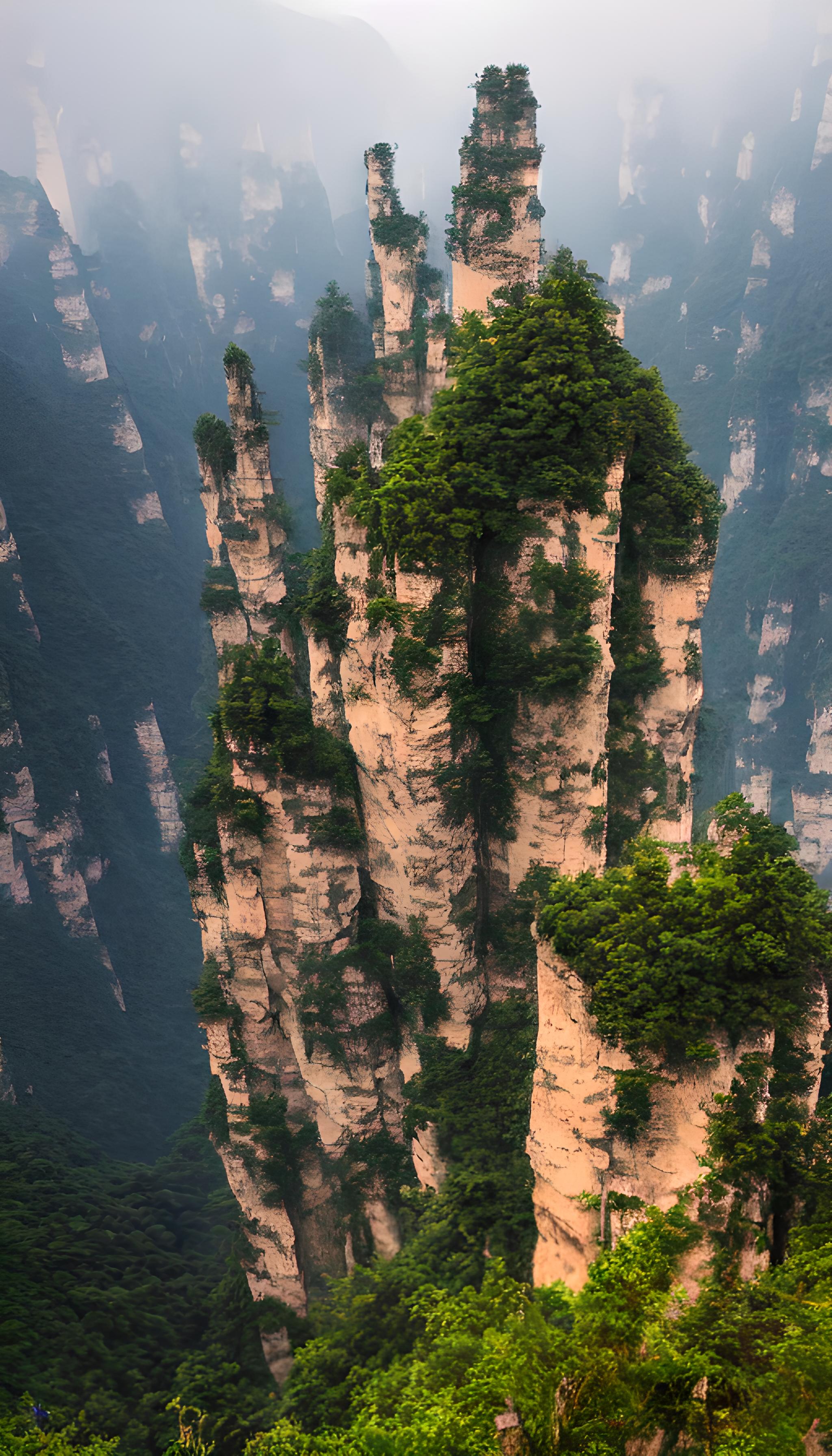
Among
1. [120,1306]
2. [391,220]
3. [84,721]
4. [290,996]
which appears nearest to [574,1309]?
[290,996]

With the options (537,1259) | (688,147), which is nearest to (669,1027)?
(537,1259)

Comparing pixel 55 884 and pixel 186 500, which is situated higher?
pixel 186 500

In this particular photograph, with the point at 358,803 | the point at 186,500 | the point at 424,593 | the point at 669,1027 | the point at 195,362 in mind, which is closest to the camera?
the point at 669,1027

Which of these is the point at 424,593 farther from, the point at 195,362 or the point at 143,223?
the point at 143,223

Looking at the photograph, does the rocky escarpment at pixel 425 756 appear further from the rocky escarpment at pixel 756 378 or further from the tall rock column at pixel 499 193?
the rocky escarpment at pixel 756 378

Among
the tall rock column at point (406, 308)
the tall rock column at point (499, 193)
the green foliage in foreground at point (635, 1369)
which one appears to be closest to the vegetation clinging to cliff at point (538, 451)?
the tall rock column at point (499, 193)

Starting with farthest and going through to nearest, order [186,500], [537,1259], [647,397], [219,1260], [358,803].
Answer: [186,500] → [219,1260] → [358,803] → [647,397] → [537,1259]
